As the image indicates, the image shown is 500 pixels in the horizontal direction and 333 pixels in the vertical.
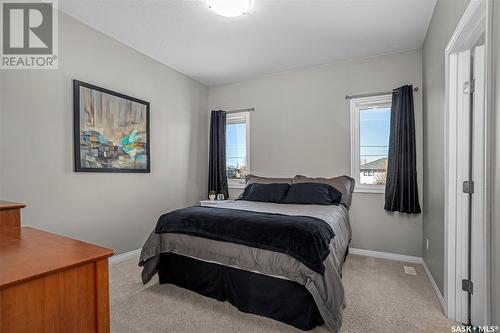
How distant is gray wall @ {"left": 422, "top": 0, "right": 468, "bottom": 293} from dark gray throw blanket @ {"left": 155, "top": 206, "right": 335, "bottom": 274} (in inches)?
42.8

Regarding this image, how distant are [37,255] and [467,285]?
2.61 meters

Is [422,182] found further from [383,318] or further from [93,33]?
[93,33]

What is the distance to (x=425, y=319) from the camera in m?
1.93

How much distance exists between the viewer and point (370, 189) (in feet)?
11.3

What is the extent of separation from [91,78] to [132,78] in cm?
55

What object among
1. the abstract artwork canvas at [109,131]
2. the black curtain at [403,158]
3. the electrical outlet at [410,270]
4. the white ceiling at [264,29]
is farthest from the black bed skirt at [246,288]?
the white ceiling at [264,29]

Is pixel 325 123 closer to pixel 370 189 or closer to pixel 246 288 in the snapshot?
pixel 370 189

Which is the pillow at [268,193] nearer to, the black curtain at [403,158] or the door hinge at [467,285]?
the black curtain at [403,158]

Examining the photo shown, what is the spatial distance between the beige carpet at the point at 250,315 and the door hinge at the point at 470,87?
172 centimetres

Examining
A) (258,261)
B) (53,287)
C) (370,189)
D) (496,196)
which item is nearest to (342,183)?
(370,189)

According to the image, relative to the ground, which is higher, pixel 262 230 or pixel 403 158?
pixel 403 158

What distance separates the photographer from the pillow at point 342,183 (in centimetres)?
328

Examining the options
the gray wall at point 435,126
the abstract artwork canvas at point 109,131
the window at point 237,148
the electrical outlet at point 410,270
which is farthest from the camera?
the window at point 237,148

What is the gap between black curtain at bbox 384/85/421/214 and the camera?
3.08 metres
